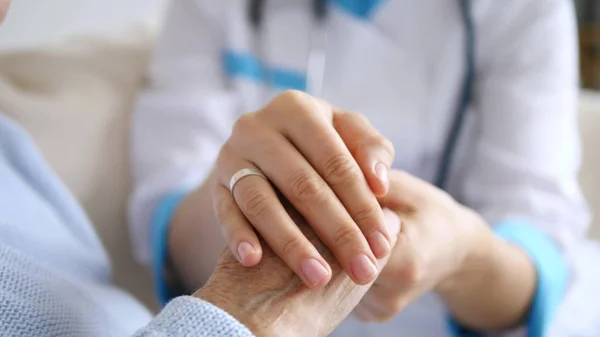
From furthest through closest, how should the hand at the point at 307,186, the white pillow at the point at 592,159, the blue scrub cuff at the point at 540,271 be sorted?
the white pillow at the point at 592,159
the blue scrub cuff at the point at 540,271
the hand at the point at 307,186

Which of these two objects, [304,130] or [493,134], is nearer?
[304,130]

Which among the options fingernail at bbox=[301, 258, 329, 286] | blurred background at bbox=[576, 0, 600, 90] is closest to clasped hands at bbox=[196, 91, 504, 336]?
fingernail at bbox=[301, 258, 329, 286]

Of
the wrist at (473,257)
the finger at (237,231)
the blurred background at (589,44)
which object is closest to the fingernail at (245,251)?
the finger at (237,231)

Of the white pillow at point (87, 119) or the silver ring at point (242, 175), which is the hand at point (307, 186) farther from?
the white pillow at point (87, 119)

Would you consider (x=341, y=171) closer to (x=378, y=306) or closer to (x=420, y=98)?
(x=378, y=306)

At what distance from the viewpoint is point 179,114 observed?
839mm

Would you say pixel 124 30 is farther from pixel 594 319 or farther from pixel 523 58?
pixel 594 319

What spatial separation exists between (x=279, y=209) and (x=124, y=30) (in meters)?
0.65

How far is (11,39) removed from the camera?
93cm

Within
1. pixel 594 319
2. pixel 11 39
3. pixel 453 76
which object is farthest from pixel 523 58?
pixel 11 39

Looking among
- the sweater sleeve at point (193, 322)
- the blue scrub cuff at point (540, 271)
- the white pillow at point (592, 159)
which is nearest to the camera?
the sweater sleeve at point (193, 322)

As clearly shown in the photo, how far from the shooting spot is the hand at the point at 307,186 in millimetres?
Answer: 440

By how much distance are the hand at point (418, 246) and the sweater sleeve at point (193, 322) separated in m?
0.20

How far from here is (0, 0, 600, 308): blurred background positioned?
794 millimetres
